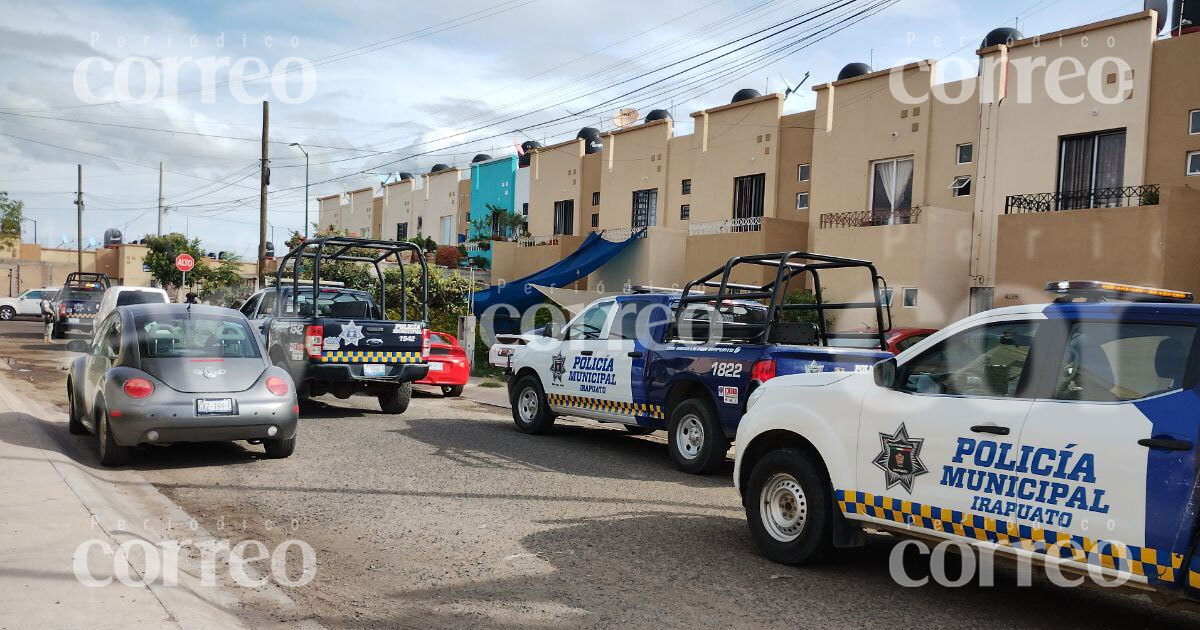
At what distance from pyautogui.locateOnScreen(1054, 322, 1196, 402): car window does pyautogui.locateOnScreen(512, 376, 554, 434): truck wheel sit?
7.91m

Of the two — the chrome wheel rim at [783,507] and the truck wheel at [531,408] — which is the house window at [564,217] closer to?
the truck wheel at [531,408]

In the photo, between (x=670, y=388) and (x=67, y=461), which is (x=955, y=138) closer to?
(x=670, y=388)

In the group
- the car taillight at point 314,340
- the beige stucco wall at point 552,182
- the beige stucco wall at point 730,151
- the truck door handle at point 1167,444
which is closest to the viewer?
the truck door handle at point 1167,444

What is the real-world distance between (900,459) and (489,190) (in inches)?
1454

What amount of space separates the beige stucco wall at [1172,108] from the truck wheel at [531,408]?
40.6 feet

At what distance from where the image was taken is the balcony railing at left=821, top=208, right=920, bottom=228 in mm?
21188

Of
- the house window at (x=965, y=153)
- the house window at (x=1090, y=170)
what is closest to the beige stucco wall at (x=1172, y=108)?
the house window at (x=1090, y=170)

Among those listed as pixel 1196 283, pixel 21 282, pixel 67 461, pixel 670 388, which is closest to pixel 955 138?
pixel 1196 283

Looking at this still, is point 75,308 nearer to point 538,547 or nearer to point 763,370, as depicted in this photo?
point 763,370

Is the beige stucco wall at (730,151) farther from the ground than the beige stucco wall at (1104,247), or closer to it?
farther from the ground

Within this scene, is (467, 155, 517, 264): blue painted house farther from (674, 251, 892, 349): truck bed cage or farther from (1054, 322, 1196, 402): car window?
(1054, 322, 1196, 402): car window

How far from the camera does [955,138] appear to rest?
20.6 m

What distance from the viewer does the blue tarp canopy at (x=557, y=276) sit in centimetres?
2536

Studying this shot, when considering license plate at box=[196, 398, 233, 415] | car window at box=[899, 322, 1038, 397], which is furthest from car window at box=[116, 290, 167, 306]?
car window at box=[899, 322, 1038, 397]
